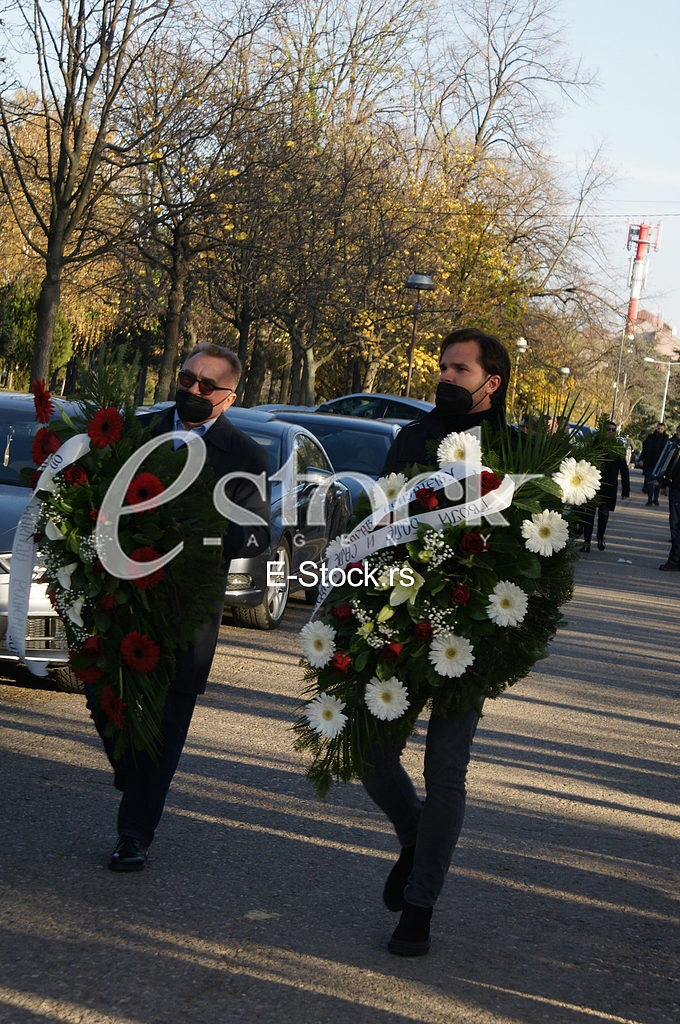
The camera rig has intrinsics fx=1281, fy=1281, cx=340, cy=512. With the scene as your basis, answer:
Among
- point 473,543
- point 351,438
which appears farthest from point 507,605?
point 351,438

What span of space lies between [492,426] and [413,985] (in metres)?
1.83

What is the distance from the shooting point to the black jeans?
4.74 metres

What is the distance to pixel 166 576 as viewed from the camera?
461cm

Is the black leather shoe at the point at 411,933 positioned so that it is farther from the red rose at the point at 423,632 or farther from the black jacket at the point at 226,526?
the black jacket at the point at 226,526

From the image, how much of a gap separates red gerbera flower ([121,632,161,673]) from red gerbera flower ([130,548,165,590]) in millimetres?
178

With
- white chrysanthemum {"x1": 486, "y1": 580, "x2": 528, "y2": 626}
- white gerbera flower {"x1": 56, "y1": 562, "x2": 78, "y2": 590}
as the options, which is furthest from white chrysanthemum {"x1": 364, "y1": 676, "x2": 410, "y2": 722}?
white gerbera flower {"x1": 56, "y1": 562, "x2": 78, "y2": 590}

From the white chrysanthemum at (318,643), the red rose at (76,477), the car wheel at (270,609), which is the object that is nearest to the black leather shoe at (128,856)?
the white chrysanthemum at (318,643)

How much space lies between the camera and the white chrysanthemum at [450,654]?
4.04 meters

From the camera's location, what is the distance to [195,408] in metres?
4.88

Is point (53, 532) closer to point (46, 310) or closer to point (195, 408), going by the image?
point (195, 408)

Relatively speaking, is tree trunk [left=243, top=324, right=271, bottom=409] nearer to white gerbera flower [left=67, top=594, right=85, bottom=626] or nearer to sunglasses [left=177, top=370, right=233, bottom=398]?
sunglasses [left=177, top=370, right=233, bottom=398]

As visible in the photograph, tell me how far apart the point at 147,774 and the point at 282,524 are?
243 inches

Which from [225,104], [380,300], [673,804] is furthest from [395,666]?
[380,300]

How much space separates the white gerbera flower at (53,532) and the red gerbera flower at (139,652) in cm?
44
